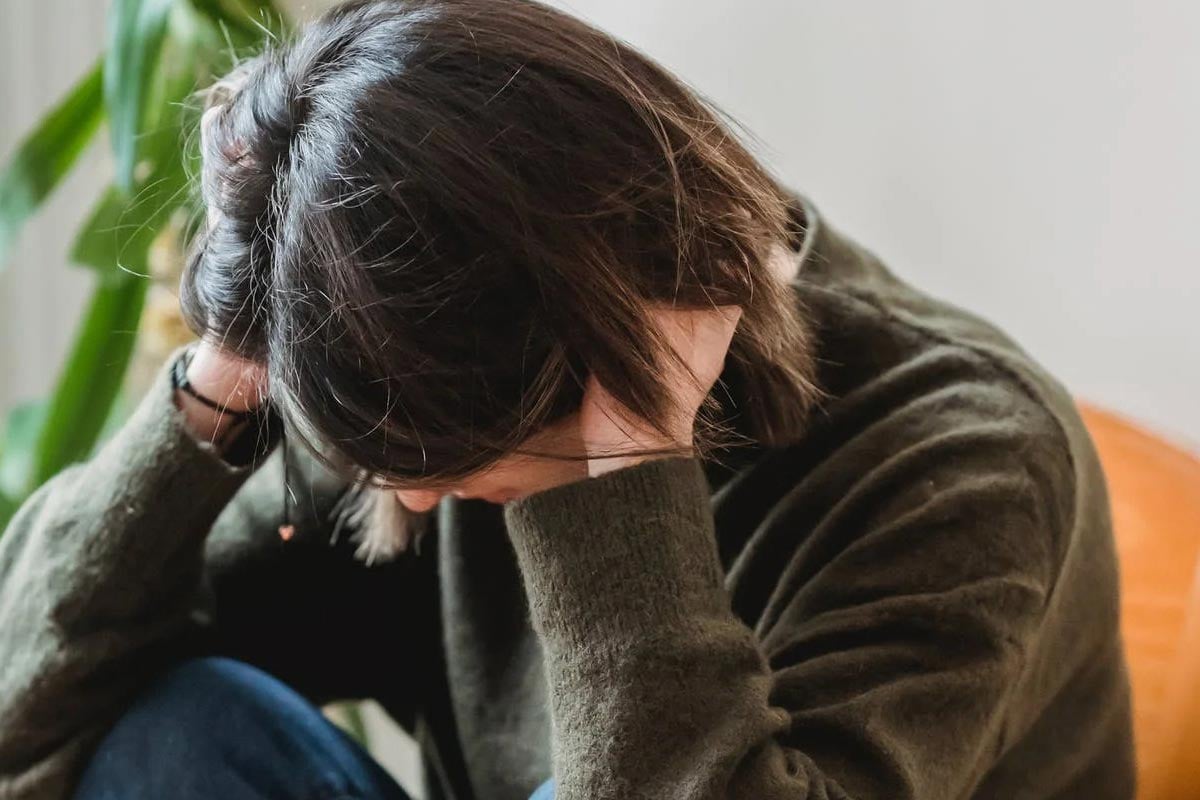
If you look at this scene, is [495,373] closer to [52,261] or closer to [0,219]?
[0,219]

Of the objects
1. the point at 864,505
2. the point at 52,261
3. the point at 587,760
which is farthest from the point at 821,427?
the point at 52,261

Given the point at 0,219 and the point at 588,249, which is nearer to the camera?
the point at 588,249

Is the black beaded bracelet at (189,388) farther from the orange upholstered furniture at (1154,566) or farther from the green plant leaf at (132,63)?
the orange upholstered furniture at (1154,566)

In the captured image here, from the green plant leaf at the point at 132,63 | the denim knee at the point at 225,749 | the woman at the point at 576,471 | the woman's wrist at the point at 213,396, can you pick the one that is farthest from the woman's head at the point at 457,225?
the green plant leaf at the point at 132,63

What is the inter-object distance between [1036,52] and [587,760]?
25.3 inches

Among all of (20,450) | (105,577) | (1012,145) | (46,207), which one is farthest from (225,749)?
(46,207)

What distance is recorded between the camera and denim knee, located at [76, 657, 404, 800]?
0.66 metres

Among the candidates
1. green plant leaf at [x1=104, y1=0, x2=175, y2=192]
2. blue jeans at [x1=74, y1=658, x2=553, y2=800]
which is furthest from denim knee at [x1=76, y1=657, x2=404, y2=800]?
green plant leaf at [x1=104, y1=0, x2=175, y2=192]

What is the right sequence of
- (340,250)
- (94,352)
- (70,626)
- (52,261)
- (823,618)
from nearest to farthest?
(340,250) → (823,618) → (70,626) → (94,352) → (52,261)

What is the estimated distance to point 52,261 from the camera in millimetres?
1459

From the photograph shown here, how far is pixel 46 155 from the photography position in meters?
0.97

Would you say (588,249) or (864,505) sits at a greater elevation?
(588,249)

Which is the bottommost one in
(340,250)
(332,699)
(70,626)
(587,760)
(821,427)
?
(332,699)

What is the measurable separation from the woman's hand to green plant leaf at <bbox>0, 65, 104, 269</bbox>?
645 millimetres
